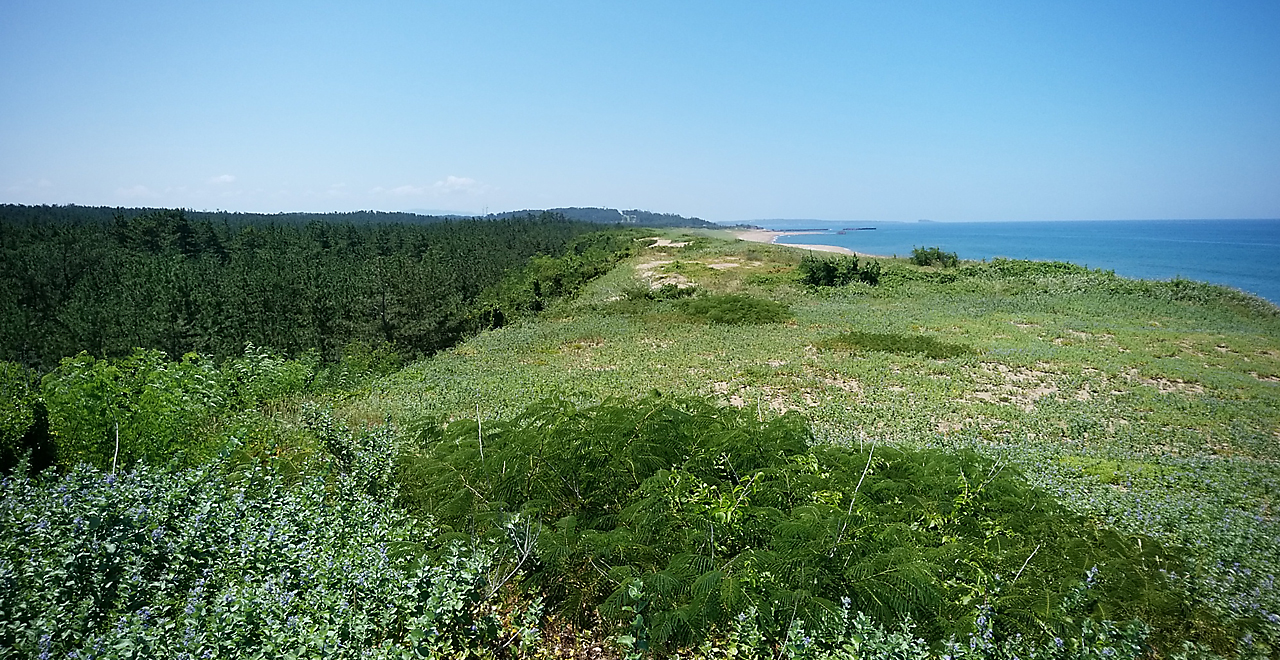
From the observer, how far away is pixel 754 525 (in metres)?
4.21

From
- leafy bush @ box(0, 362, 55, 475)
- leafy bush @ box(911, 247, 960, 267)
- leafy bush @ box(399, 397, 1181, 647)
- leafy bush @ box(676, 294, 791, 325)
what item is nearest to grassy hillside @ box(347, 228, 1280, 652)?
leafy bush @ box(676, 294, 791, 325)

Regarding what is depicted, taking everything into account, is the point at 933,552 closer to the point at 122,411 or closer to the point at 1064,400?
the point at 122,411

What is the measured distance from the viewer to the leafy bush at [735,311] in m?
21.1

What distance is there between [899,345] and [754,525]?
1342cm

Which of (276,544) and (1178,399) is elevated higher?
(276,544)

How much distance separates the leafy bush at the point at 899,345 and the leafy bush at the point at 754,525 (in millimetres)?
10306

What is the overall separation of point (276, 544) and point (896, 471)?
488 cm

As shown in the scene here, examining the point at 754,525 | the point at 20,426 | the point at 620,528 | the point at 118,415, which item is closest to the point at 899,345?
the point at 754,525

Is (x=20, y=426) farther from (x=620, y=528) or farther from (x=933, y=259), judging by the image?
(x=933, y=259)

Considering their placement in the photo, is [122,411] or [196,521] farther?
[122,411]

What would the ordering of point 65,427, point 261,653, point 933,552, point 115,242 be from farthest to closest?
point 115,242 → point 65,427 → point 933,552 → point 261,653

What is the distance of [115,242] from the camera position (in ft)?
190

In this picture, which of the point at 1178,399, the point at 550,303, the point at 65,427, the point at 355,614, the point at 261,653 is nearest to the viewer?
the point at 261,653

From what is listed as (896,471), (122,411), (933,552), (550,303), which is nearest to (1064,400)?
(896,471)
